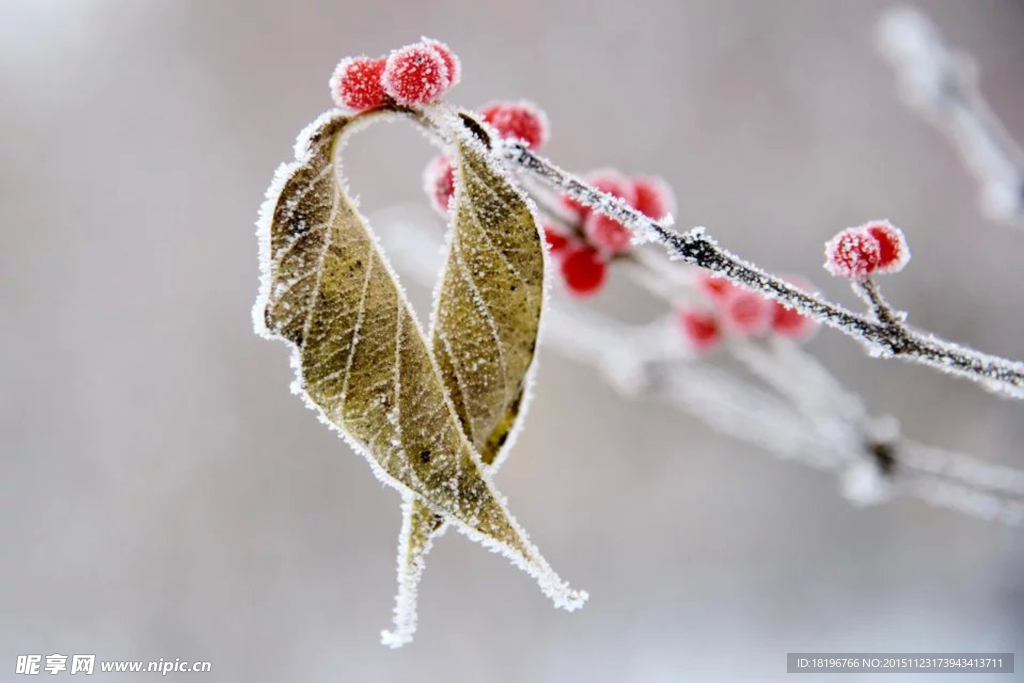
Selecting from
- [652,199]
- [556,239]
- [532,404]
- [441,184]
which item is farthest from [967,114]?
[532,404]

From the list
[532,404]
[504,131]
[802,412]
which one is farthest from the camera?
[532,404]

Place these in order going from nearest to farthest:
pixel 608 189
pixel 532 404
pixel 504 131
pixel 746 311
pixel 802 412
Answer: pixel 504 131 → pixel 608 189 → pixel 746 311 → pixel 802 412 → pixel 532 404

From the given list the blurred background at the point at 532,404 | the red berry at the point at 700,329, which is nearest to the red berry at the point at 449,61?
the red berry at the point at 700,329

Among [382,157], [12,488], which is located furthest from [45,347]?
[382,157]

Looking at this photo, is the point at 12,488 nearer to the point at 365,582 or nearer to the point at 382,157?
the point at 365,582

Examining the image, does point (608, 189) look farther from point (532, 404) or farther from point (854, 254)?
point (532, 404)

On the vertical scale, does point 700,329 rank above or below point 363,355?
above

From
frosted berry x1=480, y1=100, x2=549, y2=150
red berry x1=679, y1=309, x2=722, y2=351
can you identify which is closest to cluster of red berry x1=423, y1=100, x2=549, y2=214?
frosted berry x1=480, y1=100, x2=549, y2=150
